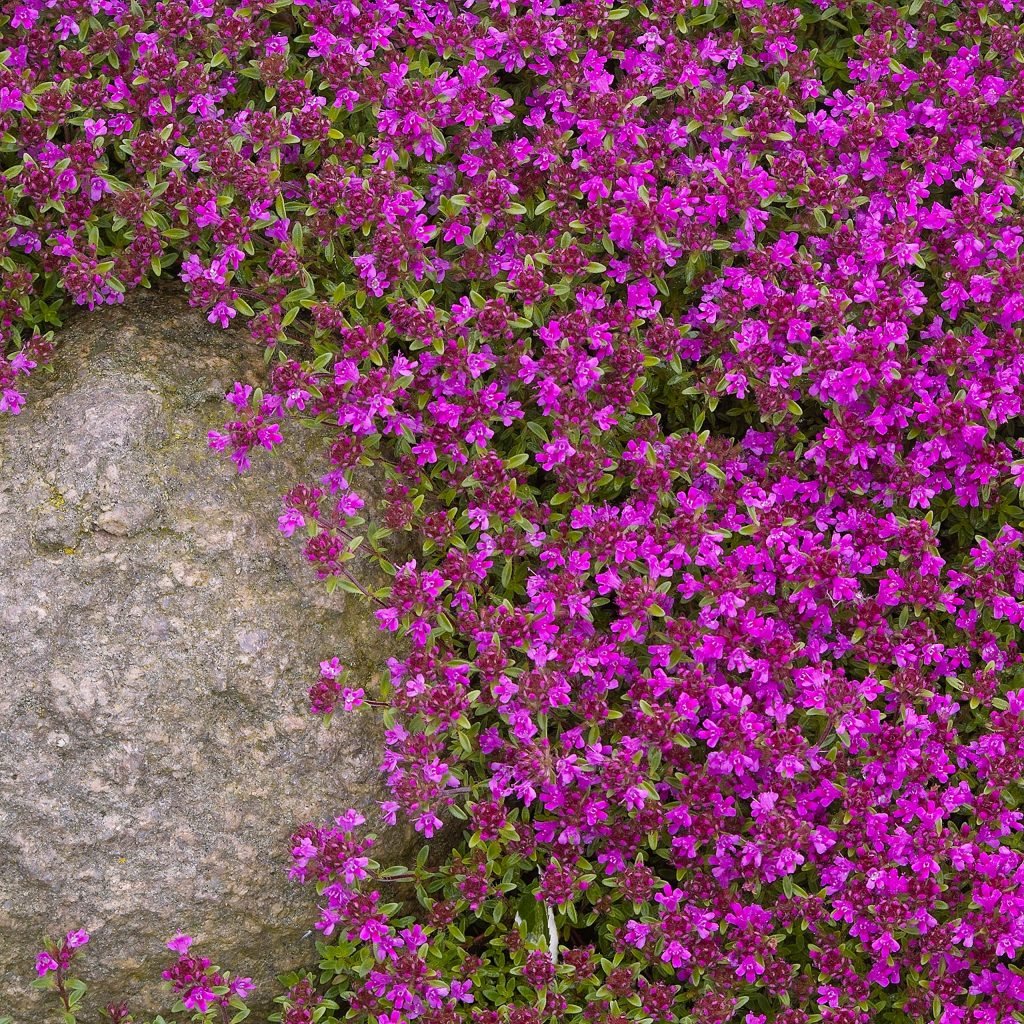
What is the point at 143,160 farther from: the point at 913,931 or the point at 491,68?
the point at 913,931

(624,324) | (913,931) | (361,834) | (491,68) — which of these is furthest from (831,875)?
(491,68)

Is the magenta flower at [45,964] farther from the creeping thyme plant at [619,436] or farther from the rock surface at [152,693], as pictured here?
the rock surface at [152,693]

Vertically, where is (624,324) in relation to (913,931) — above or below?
above

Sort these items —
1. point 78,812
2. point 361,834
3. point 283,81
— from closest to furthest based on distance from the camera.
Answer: point 78,812, point 361,834, point 283,81

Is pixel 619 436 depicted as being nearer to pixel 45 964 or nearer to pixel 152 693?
pixel 152 693

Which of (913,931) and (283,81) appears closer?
(913,931)

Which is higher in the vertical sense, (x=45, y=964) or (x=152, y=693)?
(x=152, y=693)

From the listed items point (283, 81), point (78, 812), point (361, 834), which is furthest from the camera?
point (283, 81)

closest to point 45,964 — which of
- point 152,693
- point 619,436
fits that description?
point 152,693
